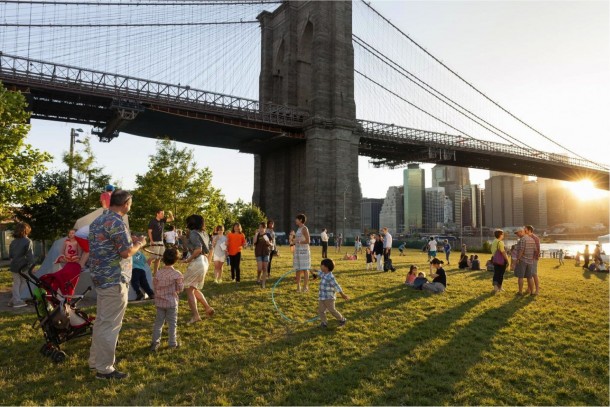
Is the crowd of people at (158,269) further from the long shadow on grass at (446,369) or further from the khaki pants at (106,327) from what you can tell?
the long shadow on grass at (446,369)

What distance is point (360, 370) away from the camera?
20.0 ft

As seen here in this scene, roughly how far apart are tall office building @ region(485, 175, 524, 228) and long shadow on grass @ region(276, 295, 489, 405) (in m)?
197

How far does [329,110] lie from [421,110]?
1382 inches

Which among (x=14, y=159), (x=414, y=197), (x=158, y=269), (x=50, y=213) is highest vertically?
(x=414, y=197)

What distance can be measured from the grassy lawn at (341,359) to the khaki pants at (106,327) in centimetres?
30

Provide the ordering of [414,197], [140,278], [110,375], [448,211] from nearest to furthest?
1. [110,375]
2. [140,278]
3. [414,197]
4. [448,211]

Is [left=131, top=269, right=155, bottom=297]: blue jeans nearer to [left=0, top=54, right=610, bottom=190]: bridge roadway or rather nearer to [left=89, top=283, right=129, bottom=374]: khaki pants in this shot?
[left=89, top=283, right=129, bottom=374]: khaki pants

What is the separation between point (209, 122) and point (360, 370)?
51.1 m

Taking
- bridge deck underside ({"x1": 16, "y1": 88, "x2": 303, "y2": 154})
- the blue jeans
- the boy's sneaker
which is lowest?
the boy's sneaker

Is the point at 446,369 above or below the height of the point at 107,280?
below

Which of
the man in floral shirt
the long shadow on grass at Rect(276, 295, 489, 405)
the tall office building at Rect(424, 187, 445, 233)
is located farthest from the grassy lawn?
the tall office building at Rect(424, 187, 445, 233)

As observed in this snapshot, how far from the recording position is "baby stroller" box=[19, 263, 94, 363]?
20.8 ft

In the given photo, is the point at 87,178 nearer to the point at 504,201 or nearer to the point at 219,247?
the point at 219,247

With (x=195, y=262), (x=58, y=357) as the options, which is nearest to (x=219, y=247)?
(x=195, y=262)
